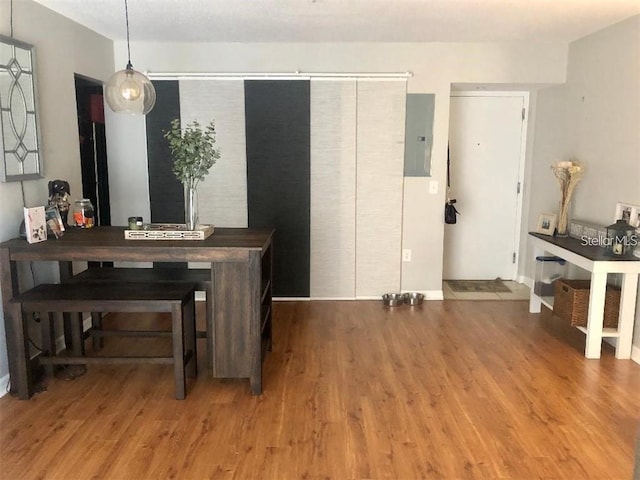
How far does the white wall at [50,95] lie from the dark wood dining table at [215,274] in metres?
0.23

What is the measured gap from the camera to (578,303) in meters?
3.69

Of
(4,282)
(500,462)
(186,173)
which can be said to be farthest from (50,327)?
(500,462)

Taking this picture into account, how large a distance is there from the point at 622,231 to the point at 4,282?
3869mm

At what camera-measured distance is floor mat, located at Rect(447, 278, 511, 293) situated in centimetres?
521

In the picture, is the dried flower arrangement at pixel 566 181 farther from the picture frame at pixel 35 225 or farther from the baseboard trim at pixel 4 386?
the baseboard trim at pixel 4 386

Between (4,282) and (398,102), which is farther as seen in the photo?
(398,102)

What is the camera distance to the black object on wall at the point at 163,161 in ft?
15.2

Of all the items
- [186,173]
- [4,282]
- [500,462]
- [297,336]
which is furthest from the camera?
[297,336]

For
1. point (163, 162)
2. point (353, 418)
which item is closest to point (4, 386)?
point (353, 418)

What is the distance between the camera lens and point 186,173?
3.05m

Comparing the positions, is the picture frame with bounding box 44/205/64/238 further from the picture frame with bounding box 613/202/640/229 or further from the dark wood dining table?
the picture frame with bounding box 613/202/640/229

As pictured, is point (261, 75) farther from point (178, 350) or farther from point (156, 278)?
point (178, 350)

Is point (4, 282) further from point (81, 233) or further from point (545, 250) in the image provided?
point (545, 250)

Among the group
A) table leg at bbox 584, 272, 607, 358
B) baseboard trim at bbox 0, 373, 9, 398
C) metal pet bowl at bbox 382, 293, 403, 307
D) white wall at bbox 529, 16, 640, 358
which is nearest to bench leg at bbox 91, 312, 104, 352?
baseboard trim at bbox 0, 373, 9, 398
